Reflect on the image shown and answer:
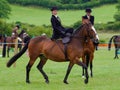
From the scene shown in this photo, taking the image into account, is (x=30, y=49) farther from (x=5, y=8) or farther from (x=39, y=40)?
(x=5, y=8)

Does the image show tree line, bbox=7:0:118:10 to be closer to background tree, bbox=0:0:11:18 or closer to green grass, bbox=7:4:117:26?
green grass, bbox=7:4:117:26

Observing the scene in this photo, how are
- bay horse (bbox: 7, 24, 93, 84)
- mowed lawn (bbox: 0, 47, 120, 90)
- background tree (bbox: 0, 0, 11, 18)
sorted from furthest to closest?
background tree (bbox: 0, 0, 11, 18), bay horse (bbox: 7, 24, 93, 84), mowed lawn (bbox: 0, 47, 120, 90)

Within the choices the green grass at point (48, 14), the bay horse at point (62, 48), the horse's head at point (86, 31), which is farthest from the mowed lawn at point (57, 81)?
the green grass at point (48, 14)

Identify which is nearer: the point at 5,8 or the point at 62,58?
the point at 62,58

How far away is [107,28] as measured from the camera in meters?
74.3

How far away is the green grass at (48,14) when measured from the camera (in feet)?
324

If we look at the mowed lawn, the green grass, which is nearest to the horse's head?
the mowed lawn

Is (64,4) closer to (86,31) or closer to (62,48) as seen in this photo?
(86,31)

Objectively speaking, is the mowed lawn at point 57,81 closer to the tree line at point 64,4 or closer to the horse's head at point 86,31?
the horse's head at point 86,31

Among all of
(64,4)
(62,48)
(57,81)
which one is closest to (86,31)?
(62,48)

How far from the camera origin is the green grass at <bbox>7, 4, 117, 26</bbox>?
98.8 meters

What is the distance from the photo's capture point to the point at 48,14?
104438 millimetres

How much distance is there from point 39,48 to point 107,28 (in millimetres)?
57088

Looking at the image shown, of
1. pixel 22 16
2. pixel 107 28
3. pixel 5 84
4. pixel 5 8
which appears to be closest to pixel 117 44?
pixel 5 84
